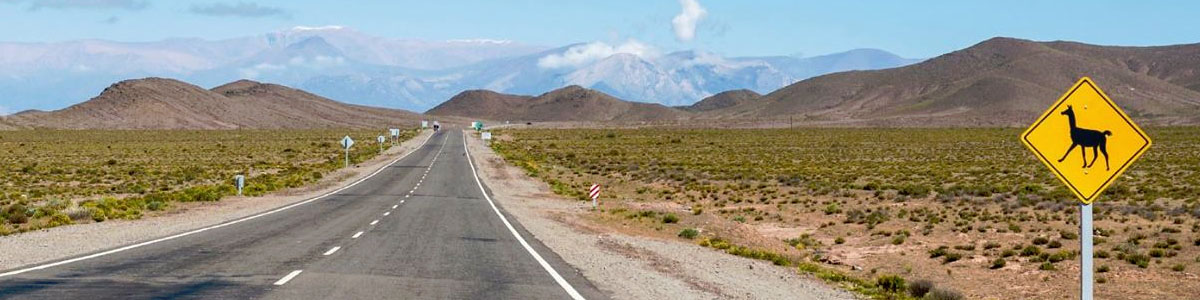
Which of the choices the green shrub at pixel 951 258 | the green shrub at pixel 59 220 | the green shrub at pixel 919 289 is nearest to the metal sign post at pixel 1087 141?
the green shrub at pixel 919 289

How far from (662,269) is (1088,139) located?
9.69 meters

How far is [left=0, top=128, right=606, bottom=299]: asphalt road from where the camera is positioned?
13258mm

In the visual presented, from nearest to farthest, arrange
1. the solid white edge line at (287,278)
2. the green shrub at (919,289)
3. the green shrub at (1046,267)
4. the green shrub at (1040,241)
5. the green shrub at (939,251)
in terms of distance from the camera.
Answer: the solid white edge line at (287,278) < the green shrub at (919,289) < the green shrub at (1046,267) < the green shrub at (939,251) < the green shrub at (1040,241)

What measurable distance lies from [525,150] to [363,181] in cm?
5379

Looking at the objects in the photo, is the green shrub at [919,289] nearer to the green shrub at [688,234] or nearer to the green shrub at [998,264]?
the green shrub at [998,264]

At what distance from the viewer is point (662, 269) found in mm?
17844

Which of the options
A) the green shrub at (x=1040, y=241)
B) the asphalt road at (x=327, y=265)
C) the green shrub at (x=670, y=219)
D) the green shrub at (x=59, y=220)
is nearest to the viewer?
Answer: the asphalt road at (x=327, y=265)

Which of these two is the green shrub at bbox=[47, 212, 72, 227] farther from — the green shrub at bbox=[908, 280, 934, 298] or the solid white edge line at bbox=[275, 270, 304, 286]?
the green shrub at bbox=[908, 280, 934, 298]

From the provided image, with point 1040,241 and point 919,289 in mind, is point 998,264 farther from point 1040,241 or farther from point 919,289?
point 919,289

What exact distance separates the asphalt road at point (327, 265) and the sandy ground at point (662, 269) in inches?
21.2

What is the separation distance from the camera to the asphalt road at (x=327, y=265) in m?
13.3

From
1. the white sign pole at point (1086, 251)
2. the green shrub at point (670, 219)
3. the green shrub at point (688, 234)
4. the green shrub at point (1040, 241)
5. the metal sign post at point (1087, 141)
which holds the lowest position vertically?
the green shrub at point (1040, 241)

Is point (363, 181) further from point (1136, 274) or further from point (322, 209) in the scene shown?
point (1136, 274)

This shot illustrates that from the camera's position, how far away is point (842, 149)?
9288 centimetres
